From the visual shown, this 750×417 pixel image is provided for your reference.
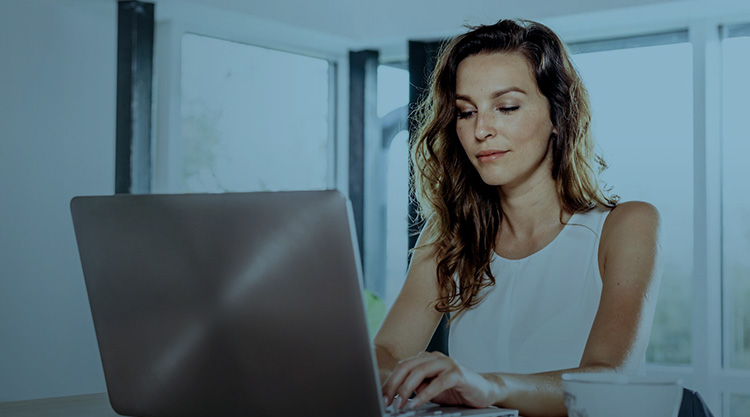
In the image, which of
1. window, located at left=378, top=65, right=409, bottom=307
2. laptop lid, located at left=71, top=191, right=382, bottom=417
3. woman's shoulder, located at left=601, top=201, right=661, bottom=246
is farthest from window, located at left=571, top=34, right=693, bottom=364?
laptop lid, located at left=71, top=191, right=382, bottom=417

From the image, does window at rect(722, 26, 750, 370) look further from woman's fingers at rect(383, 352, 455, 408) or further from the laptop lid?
the laptop lid

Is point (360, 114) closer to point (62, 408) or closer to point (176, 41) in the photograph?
point (176, 41)

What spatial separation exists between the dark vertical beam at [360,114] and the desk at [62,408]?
2.30 m

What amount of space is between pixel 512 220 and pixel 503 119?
0.25 metres

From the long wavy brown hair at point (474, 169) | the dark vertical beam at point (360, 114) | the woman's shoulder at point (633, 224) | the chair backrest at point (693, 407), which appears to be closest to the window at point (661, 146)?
the dark vertical beam at point (360, 114)

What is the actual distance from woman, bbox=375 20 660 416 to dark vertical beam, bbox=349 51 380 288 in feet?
5.92

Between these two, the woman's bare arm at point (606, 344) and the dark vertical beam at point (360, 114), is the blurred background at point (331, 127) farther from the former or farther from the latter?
the woman's bare arm at point (606, 344)

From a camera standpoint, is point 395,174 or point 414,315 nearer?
point 414,315

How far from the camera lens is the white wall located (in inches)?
101

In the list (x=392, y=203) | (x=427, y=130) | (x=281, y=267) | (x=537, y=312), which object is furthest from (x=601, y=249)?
(x=392, y=203)

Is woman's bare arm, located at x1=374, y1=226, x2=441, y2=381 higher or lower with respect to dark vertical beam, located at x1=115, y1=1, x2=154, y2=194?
lower

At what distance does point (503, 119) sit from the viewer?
1.68 meters

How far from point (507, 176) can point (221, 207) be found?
0.89 m

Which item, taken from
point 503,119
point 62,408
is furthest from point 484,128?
point 62,408
